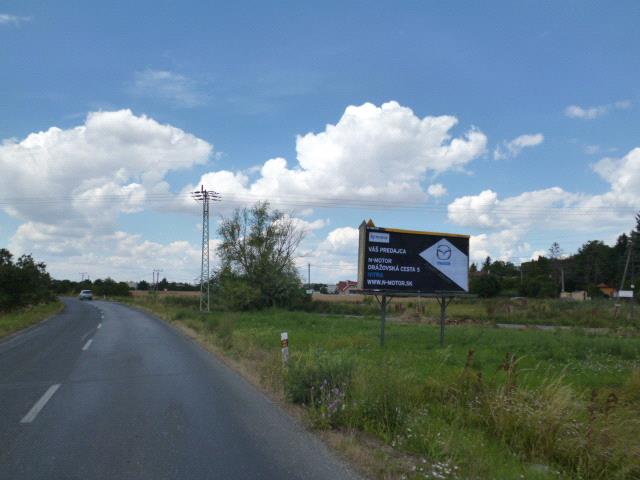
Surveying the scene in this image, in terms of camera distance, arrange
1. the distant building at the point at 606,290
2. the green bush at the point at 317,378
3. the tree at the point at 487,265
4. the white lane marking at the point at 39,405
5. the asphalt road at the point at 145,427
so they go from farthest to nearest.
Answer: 1. the tree at the point at 487,265
2. the distant building at the point at 606,290
3. the green bush at the point at 317,378
4. the white lane marking at the point at 39,405
5. the asphalt road at the point at 145,427

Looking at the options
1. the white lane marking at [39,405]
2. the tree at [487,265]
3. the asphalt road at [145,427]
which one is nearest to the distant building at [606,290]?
the tree at [487,265]

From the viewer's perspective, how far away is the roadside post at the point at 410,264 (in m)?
17.8

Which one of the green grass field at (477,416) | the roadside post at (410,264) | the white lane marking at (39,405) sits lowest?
the white lane marking at (39,405)

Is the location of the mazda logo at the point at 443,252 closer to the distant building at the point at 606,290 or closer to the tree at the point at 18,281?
the tree at the point at 18,281

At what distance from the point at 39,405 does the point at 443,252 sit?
1338 cm

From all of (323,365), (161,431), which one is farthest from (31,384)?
(323,365)

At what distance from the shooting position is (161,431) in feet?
24.6

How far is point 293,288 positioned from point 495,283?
45.1 meters

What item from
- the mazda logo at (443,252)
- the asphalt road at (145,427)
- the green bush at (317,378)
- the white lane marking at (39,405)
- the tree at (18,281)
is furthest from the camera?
the tree at (18,281)

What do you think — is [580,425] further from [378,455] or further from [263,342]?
[263,342]

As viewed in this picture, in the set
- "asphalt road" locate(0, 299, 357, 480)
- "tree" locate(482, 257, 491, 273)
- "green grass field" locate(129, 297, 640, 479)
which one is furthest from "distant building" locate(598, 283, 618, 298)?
"asphalt road" locate(0, 299, 357, 480)

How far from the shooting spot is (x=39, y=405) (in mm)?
9062

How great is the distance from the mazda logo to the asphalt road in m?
8.45

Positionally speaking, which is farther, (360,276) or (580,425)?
(360,276)
